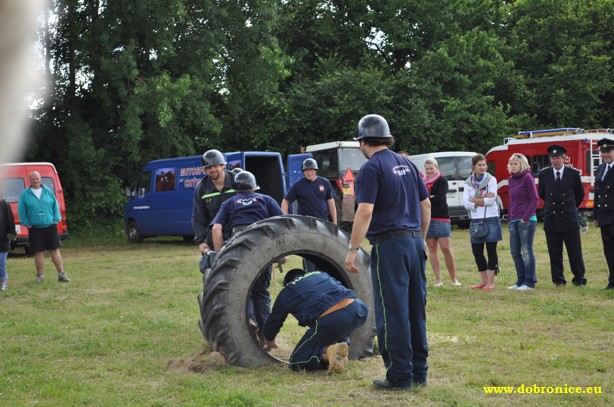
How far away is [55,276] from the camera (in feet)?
49.3

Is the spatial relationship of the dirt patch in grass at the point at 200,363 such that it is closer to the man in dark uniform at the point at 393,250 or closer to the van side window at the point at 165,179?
the man in dark uniform at the point at 393,250

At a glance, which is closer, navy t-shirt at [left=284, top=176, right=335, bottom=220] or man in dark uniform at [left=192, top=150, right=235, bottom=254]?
man in dark uniform at [left=192, top=150, right=235, bottom=254]

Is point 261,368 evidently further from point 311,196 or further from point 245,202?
point 311,196

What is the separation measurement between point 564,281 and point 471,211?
1.65 m

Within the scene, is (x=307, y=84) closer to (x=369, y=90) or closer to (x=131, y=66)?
(x=369, y=90)

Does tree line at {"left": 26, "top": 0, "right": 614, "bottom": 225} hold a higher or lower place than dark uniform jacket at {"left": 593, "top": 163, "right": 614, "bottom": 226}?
→ higher

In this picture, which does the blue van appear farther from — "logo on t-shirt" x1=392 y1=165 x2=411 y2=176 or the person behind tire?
"logo on t-shirt" x1=392 y1=165 x2=411 y2=176

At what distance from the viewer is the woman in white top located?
36.7 ft

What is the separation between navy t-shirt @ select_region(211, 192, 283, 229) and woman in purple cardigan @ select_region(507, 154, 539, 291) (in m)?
4.44

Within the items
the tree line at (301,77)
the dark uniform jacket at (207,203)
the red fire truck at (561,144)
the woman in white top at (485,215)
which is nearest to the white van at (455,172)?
the red fire truck at (561,144)

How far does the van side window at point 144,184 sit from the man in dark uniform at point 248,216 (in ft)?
49.0

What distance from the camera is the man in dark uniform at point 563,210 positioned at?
11188 millimetres

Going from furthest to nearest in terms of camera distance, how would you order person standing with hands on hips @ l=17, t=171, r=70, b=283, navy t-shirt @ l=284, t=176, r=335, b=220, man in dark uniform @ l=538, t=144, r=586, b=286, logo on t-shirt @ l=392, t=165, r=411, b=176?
1. person standing with hands on hips @ l=17, t=171, r=70, b=283
2. navy t-shirt @ l=284, t=176, r=335, b=220
3. man in dark uniform @ l=538, t=144, r=586, b=286
4. logo on t-shirt @ l=392, t=165, r=411, b=176

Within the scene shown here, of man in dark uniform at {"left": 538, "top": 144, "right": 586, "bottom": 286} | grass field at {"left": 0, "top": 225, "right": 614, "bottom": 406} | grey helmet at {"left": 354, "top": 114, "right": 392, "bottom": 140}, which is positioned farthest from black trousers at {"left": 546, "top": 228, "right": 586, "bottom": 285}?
grey helmet at {"left": 354, "top": 114, "right": 392, "bottom": 140}
